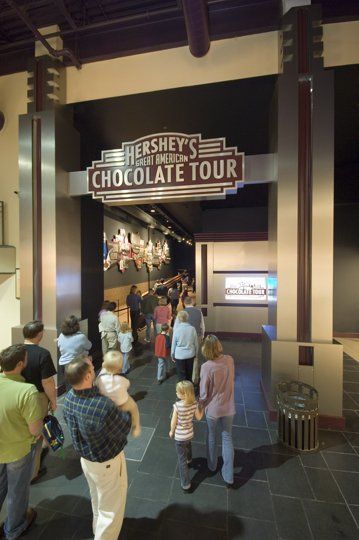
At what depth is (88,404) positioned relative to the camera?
166cm

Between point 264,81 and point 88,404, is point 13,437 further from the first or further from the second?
point 264,81

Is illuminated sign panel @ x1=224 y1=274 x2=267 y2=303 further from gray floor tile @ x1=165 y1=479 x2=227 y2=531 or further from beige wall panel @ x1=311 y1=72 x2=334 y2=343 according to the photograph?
gray floor tile @ x1=165 y1=479 x2=227 y2=531

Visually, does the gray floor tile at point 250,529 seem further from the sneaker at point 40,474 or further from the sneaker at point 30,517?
the sneaker at point 40,474

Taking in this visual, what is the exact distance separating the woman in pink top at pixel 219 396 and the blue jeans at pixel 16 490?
5.25 ft

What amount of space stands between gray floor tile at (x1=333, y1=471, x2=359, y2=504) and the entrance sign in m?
3.87

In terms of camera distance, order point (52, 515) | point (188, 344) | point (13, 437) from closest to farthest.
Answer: point (13, 437) → point (52, 515) → point (188, 344)

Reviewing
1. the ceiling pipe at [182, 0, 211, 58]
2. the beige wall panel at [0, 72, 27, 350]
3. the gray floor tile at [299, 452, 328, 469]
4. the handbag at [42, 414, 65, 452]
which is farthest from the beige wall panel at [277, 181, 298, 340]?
the beige wall panel at [0, 72, 27, 350]

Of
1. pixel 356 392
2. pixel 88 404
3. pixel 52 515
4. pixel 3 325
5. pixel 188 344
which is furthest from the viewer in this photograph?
pixel 3 325

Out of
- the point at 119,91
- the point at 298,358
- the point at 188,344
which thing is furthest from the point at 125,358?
the point at 119,91

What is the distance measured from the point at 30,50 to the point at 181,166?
3936mm

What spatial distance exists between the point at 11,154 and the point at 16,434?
17.8 feet

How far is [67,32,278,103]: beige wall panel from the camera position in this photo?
13.3 ft

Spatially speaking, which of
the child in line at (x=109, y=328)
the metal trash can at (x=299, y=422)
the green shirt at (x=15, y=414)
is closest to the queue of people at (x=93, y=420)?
the green shirt at (x=15, y=414)

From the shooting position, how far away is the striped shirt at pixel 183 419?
234 centimetres
